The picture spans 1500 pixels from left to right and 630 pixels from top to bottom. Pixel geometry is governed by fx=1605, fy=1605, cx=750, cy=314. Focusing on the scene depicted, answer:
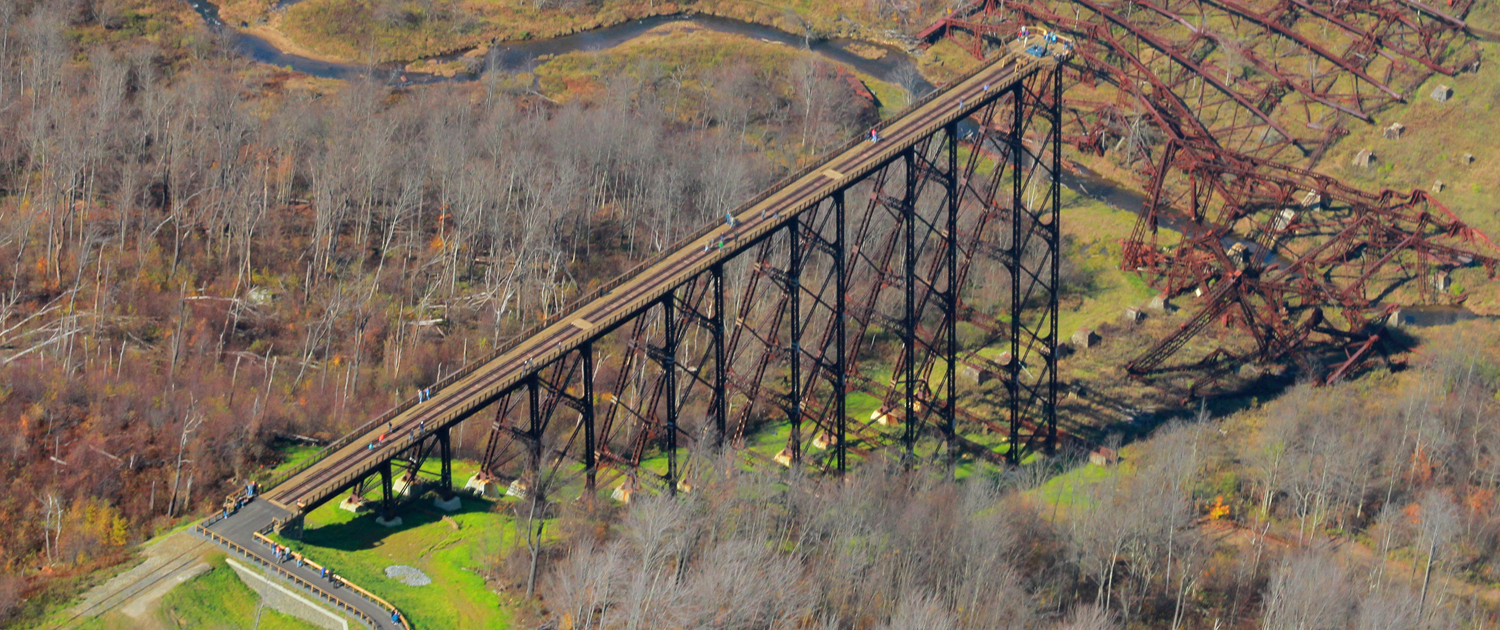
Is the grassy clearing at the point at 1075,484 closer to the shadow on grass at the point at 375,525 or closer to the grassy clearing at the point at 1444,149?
the shadow on grass at the point at 375,525

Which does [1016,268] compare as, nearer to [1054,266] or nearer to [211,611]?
[1054,266]

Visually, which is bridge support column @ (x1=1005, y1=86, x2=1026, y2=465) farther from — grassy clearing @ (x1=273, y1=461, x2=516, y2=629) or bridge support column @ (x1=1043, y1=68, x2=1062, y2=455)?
grassy clearing @ (x1=273, y1=461, x2=516, y2=629)

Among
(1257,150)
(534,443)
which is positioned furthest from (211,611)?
(1257,150)

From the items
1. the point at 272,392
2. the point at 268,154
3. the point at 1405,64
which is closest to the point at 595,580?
the point at 272,392

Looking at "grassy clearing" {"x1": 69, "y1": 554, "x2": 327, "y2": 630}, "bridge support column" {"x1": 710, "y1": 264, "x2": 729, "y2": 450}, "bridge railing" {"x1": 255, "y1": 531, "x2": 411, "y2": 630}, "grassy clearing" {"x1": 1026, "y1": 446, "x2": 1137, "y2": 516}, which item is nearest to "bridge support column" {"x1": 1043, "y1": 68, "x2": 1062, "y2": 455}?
"grassy clearing" {"x1": 1026, "y1": 446, "x2": 1137, "y2": 516}

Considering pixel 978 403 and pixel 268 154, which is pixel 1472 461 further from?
pixel 268 154

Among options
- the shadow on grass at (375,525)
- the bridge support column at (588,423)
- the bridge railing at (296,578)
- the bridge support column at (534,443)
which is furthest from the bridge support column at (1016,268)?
the bridge railing at (296,578)
